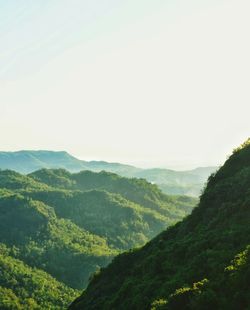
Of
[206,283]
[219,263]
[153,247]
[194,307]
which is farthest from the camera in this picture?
[153,247]

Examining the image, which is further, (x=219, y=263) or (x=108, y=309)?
(x=108, y=309)

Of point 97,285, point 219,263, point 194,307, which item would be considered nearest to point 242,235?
point 219,263

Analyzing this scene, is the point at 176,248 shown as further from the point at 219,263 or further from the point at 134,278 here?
the point at 219,263

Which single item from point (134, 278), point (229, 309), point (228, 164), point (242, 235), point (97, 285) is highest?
point (228, 164)

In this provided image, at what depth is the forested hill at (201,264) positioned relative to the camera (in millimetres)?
27380

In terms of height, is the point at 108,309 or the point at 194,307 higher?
the point at 194,307

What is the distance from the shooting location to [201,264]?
3394cm

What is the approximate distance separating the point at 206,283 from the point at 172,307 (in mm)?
2630

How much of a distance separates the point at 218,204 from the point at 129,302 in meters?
15.4

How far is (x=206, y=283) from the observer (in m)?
28.8

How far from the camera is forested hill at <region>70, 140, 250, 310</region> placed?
89.8 feet

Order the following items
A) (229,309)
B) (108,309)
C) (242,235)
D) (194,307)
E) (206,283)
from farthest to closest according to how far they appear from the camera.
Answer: (108,309) → (242,235) → (206,283) → (194,307) → (229,309)

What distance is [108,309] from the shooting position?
137 feet

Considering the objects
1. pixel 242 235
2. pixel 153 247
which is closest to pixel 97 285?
pixel 153 247
